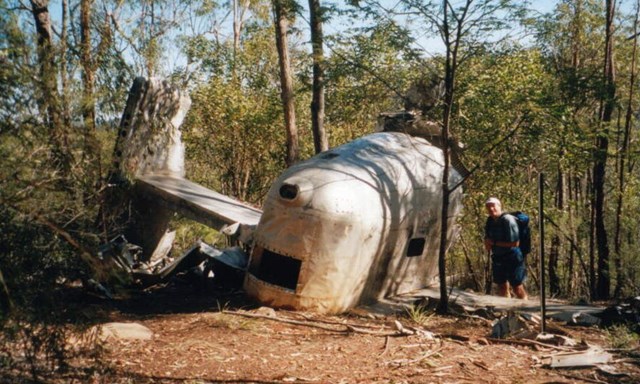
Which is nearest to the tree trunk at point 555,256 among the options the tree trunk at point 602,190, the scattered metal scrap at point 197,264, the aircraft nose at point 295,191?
the tree trunk at point 602,190

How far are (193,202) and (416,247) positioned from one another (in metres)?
4.33

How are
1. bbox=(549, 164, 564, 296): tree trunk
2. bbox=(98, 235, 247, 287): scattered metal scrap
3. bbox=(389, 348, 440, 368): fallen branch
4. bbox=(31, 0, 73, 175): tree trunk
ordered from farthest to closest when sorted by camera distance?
1. bbox=(549, 164, 564, 296): tree trunk
2. bbox=(98, 235, 247, 287): scattered metal scrap
3. bbox=(389, 348, 440, 368): fallen branch
4. bbox=(31, 0, 73, 175): tree trunk

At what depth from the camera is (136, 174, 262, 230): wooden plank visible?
11.5 metres

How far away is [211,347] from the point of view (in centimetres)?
754

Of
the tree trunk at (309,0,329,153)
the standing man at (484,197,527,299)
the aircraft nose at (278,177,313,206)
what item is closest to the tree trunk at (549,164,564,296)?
the standing man at (484,197,527,299)

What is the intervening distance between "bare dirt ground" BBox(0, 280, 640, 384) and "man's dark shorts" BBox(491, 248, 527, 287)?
2.00 m

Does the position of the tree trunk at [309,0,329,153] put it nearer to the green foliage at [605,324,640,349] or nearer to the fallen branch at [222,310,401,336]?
the fallen branch at [222,310,401,336]

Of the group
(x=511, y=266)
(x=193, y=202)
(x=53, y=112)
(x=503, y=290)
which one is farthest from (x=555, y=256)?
(x=53, y=112)

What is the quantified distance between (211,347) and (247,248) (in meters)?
4.85

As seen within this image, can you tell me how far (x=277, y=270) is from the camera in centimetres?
1031

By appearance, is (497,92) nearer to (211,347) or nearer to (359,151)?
(359,151)

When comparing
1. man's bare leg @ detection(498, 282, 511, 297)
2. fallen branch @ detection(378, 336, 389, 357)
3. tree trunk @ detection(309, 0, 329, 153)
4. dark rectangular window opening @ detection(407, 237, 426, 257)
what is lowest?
fallen branch @ detection(378, 336, 389, 357)

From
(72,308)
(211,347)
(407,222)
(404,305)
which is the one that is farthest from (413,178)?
(72,308)

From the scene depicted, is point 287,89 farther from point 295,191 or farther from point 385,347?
point 385,347
